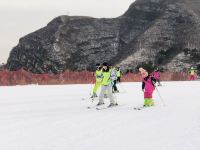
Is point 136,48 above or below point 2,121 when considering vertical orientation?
above

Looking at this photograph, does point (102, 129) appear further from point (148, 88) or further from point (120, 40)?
point (120, 40)

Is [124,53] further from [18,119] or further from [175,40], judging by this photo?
[18,119]

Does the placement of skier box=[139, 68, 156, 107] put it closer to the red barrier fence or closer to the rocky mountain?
the red barrier fence

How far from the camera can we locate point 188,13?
9288 centimetres

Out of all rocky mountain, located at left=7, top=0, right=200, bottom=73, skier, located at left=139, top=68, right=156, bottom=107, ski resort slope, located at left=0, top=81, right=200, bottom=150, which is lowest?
ski resort slope, located at left=0, top=81, right=200, bottom=150

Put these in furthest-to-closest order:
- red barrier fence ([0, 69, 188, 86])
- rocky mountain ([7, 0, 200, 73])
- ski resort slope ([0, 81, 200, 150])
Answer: rocky mountain ([7, 0, 200, 73]) → red barrier fence ([0, 69, 188, 86]) → ski resort slope ([0, 81, 200, 150])

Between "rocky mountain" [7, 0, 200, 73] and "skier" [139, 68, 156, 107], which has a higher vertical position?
"rocky mountain" [7, 0, 200, 73]

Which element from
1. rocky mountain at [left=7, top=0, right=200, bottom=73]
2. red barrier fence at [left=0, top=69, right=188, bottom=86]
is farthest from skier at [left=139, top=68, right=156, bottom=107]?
rocky mountain at [left=7, top=0, right=200, bottom=73]

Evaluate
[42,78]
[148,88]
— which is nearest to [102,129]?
[148,88]

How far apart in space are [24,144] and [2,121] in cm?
395

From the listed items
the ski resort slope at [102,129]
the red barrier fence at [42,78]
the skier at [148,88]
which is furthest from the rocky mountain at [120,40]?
the ski resort slope at [102,129]

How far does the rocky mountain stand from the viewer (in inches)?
3369

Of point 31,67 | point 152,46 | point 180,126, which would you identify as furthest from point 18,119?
point 31,67

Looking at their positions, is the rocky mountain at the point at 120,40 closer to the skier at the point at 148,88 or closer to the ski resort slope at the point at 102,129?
the skier at the point at 148,88
